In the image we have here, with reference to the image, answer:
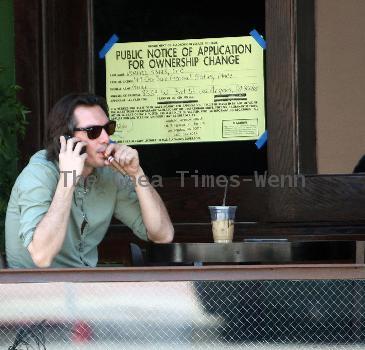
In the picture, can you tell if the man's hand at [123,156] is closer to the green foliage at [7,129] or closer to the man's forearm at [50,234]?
the man's forearm at [50,234]

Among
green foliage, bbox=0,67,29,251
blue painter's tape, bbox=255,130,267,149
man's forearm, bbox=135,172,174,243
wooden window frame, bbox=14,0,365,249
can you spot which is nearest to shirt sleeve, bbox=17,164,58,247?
man's forearm, bbox=135,172,174,243

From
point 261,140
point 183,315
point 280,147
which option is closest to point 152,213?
point 183,315

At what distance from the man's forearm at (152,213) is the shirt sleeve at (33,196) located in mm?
366

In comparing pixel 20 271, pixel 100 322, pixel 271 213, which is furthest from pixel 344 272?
pixel 271 213

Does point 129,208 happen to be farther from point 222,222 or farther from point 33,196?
point 33,196

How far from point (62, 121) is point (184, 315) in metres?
1.29

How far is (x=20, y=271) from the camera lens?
2707 millimetres

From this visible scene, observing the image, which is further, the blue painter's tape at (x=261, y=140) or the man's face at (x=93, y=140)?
the blue painter's tape at (x=261, y=140)

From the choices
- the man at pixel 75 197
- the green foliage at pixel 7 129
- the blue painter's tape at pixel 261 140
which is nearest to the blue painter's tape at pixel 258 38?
the blue painter's tape at pixel 261 140

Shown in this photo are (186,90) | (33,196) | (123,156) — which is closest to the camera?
(33,196)

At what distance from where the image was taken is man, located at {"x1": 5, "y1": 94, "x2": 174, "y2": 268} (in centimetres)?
354

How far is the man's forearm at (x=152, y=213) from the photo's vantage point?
3.93 meters

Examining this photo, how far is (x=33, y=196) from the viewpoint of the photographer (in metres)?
3.61

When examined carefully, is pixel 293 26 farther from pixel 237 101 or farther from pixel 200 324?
pixel 200 324
